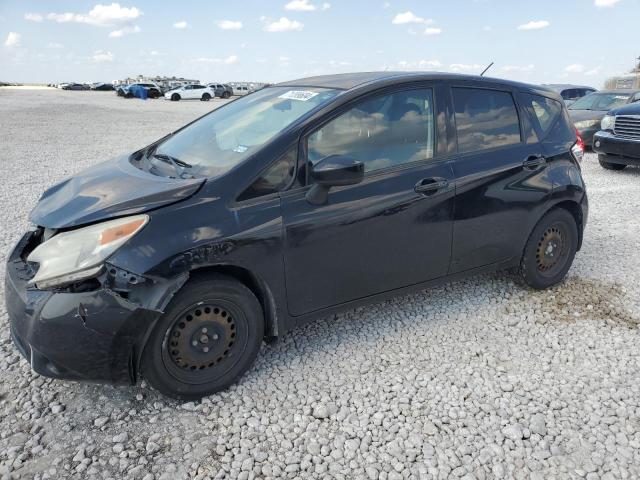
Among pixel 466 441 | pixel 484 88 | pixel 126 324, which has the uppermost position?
pixel 484 88

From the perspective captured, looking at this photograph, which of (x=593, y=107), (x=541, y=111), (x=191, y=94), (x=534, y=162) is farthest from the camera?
(x=191, y=94)

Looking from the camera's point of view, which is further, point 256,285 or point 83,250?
point 256,285

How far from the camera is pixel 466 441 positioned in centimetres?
256

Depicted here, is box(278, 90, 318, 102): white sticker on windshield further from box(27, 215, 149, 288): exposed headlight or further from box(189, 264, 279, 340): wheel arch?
box(27, 215, 149, 288): exposed headlight

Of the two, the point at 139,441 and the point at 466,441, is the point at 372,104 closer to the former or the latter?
the point at 466,441

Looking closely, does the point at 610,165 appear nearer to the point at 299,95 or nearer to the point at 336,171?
the point at 299,95

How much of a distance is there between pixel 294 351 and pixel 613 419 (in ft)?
6.22

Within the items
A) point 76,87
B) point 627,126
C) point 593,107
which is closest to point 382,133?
point 627,126

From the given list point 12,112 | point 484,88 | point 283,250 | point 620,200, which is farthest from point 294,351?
point 12,112

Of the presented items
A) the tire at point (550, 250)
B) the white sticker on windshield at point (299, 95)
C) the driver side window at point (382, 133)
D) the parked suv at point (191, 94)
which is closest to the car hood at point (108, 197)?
the driver side window at point (382, 133)

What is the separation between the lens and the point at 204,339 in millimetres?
2770

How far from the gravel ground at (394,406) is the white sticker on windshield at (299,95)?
1633mm

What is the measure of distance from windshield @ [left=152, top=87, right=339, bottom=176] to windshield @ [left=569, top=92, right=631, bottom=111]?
11.8 meters

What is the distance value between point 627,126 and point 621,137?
21 cm
